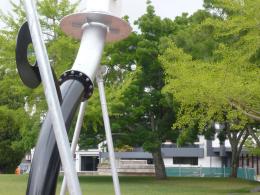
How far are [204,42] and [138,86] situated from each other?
6117mm

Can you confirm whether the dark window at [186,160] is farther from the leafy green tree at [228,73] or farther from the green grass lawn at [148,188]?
the leafy green tree at [228,73]

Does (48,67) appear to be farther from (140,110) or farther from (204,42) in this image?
(140,110)

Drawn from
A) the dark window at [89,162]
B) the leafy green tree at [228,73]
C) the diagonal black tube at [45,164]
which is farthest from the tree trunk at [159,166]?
the dark window at [89,162]

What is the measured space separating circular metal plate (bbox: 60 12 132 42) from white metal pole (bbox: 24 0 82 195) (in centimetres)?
117

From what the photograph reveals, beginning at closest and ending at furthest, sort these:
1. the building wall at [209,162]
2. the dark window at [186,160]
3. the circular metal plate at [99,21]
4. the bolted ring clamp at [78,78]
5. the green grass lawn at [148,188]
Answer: the bolted ring clamp at [78,78]
the circular metal plate at [99,21]
the green grass lawn at [148,188]
the building wall at [209,162]
the dark window at [186,160]

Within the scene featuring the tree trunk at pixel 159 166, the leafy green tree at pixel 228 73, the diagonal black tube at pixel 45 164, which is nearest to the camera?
the diagonal black tube at pixel 45 164

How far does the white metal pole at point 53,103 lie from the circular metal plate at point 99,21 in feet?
3.82

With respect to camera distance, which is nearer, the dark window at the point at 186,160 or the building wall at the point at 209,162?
the building wall at the point at 209,162

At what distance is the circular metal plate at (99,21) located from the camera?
14.7ft

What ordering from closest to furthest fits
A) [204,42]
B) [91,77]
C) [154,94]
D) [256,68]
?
[91,77] → [256,68] → [204,42] → [154,94]

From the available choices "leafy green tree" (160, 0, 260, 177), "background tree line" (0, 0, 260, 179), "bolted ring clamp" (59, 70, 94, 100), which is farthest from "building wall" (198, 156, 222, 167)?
"bolted ring clamp" (59, 70, 94, 100)

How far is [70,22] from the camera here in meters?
4.73

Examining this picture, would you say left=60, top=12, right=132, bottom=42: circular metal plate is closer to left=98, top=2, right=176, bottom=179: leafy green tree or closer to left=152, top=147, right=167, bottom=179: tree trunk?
left=98, top=2, right=176, bottom=179: leafy green tree

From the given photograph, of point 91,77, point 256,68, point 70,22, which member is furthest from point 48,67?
point 256,68
